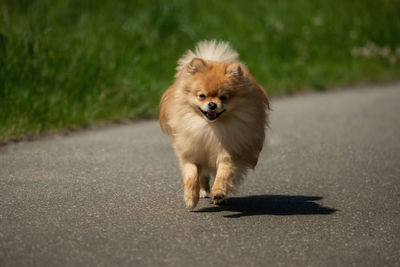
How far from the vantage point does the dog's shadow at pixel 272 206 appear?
15.4 ft

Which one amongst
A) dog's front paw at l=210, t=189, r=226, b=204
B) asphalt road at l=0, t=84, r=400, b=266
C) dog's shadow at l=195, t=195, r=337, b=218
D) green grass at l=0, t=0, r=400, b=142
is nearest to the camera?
asphalt road at l=0, t=84, r=400, b=266

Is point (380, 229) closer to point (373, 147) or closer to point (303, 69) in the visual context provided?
point (373, 147)

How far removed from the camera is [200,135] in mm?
4746

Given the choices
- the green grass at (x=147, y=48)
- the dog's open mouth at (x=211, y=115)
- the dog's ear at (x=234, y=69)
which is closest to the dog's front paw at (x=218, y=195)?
the dog's open mouth at (x=211, y=115)

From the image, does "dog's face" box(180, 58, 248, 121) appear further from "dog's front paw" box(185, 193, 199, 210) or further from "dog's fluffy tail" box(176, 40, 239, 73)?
"dog's front paw" box(185, 193, 199, 210)

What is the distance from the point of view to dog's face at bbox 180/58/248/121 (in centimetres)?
464

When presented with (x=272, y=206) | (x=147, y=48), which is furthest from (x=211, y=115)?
(x=147, y=48)

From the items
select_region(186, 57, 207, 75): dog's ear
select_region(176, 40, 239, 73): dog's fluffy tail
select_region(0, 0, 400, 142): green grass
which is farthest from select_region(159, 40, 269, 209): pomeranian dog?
select_region(0, 0, 400, 142): green grass

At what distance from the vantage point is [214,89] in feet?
15.3

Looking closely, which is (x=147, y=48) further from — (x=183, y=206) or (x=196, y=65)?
(x=183, y=206)

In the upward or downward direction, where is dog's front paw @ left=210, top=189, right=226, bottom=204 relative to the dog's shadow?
upward

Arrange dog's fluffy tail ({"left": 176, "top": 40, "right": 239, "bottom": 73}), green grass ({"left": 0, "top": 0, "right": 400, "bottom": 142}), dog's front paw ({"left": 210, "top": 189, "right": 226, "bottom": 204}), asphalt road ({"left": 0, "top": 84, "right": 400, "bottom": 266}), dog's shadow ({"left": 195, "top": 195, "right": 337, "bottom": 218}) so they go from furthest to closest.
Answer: green grass ({"left": 0, "top": 0, "right": 400, "bottom": 142})
dog's fluffy tail ({"left": 176, "top": 40, "right": 239, "bottom": 73})
dog's shadow ({"left": 195, "top": 195, "right": 337, "bottom": 218})
dog's front paw ({"left": 210, "top": 189, "right": 226, "bottom": 204})
asphalt road ({"left": 0, "top": 84, "right": 400, "bottom": 266})

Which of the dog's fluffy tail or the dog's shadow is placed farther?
the dog's fluffy tail

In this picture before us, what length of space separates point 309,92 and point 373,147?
4381 millimetres
